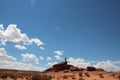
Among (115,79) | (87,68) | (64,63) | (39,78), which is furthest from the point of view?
(64,63)

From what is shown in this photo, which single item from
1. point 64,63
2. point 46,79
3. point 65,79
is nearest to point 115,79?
point 65,79

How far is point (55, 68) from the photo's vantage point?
6184 cm

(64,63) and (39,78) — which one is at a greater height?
(64,63)

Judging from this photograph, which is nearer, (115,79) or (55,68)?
(115,79)

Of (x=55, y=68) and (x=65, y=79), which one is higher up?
(x=55, y=68)

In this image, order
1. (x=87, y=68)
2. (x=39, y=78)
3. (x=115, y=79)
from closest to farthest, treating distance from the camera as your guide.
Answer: (x=39, y=78) < (x=115, y=79) < (x=87, y=68)

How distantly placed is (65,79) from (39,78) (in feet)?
14.6

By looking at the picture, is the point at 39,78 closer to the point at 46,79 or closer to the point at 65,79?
the point at 46,79

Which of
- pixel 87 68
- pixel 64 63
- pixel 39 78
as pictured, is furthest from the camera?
pixel 64 63

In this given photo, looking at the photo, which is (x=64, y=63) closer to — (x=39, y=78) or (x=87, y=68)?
(x=87, y=68)

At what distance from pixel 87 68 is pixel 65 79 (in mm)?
24824

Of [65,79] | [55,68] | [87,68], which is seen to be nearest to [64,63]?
[55,68]

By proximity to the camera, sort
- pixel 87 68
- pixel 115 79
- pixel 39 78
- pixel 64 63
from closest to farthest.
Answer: pixel 39 78 → pixel 115 79 → pixel 87 68 → pixel 64 63

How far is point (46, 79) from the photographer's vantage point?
2628 centimetres
